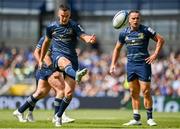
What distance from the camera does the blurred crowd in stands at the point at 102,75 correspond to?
29109mm

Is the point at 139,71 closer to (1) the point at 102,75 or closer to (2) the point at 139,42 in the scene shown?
(2) the point at 139,42

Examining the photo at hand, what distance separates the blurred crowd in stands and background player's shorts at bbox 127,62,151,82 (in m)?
12.3

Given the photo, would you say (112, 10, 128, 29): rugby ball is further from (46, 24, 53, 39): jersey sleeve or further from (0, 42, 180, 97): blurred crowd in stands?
(0, 42, 180, 97): blurred crowd in stands

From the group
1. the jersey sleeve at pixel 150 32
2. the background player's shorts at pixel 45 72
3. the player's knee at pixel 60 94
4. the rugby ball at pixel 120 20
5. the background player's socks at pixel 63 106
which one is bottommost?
the background player's socks at pixel 63 106

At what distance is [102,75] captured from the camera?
30.8 metres

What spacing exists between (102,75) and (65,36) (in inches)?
620

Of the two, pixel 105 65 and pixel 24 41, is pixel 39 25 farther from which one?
pixel 105 65

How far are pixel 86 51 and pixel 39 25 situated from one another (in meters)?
4.10

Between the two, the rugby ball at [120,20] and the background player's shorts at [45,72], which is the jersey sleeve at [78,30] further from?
the background player's shorts at [45,72]

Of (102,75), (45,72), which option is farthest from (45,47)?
(102,75)

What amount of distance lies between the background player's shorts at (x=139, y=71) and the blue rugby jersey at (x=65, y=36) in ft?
5.05

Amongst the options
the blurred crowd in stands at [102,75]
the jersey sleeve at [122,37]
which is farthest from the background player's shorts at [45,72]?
the blurred crowd in stands at [102,75]

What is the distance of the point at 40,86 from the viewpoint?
16859 millimetres

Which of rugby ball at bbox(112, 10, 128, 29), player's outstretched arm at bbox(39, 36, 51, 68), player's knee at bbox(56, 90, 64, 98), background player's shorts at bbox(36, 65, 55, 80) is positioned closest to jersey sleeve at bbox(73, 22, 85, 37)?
player's outstretched arm at bbox(39, 36, 51, 68)
